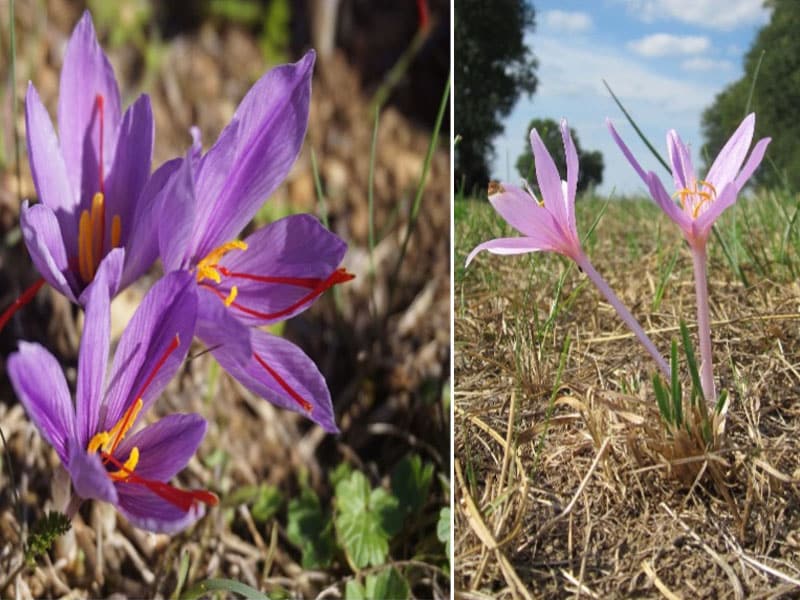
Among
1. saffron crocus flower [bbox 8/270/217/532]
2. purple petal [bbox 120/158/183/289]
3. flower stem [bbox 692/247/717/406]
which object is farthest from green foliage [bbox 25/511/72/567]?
flower stem [bbox 692/247/717/406]

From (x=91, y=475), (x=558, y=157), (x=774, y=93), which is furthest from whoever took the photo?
(x=774, y=93)

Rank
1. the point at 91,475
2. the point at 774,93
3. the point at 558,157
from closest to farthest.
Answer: the point at 91,475 < the point at 558,157 < the point at 774,93

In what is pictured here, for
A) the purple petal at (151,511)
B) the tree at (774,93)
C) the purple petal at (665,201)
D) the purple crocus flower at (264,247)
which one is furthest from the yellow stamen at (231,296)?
the tree at (774,93)

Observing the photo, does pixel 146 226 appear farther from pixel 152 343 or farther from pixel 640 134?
pixel 640 134

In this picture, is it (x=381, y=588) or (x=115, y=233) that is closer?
(x=115, y=233)

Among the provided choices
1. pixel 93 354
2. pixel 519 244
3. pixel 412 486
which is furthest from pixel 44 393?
pixel 412 486

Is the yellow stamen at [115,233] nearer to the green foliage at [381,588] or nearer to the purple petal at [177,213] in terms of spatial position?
the purple petal at [177,213]

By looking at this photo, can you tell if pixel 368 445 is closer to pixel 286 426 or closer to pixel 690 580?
pixel 286 426
